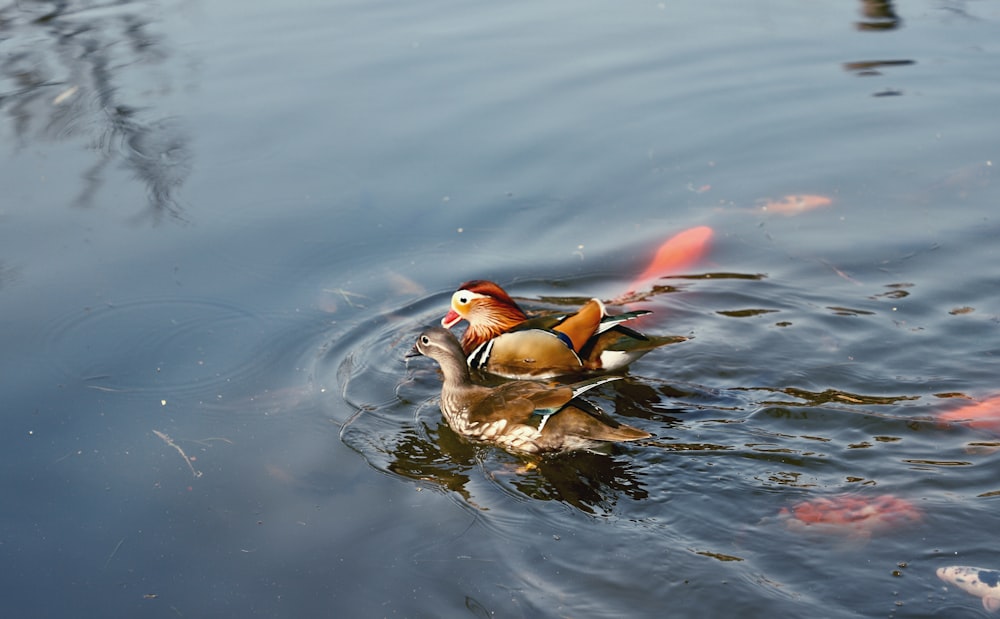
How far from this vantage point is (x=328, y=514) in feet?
19.1

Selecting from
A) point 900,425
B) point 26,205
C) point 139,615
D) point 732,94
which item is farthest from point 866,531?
point 26,205

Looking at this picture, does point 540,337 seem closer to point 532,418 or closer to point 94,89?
point 532,418

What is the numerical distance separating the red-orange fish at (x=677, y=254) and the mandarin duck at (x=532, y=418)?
1.82 meters

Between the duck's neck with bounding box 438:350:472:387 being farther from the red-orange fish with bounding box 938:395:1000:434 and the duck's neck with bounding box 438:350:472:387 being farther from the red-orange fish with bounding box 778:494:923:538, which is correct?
the red-orange fish with bounding box 938:395:1000:434

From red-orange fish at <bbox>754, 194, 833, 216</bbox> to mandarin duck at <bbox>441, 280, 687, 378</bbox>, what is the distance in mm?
2128

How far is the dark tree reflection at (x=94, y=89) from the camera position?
9922mm

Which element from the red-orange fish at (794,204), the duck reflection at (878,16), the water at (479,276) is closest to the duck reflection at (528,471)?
the water at (479,276)

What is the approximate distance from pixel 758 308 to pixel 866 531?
8.68 ft

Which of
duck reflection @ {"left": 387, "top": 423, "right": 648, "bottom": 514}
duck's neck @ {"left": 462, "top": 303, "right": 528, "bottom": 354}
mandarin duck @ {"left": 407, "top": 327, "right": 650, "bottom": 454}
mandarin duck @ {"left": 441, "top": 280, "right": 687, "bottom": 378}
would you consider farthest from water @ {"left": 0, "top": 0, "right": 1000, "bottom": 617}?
duck's neck @ {"left": 462, "top": 303, "right": 528, "bottom": 354}

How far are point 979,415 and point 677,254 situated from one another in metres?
2.85

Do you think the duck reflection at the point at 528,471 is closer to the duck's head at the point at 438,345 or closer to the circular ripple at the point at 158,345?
the duck's head at the point at 438,345

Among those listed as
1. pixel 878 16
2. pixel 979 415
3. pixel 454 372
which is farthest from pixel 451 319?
pixel 878 16

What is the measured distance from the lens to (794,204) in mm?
9102

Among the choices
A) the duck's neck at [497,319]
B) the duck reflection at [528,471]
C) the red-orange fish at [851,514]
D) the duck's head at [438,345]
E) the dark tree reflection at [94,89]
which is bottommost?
the duck reflection at [528,471]
